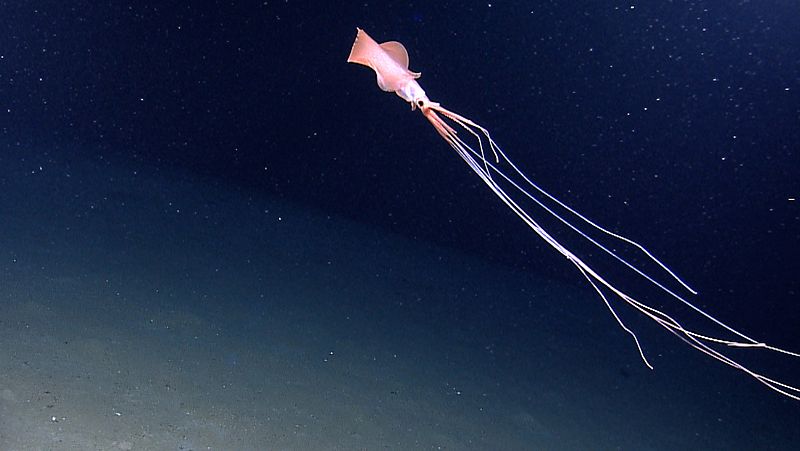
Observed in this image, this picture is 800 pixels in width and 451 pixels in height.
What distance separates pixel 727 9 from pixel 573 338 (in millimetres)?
3030

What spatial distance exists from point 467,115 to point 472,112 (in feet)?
0.24

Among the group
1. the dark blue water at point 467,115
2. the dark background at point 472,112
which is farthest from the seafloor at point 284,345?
the dark background at point 472,112

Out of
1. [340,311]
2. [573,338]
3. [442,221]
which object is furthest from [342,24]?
[573,338]

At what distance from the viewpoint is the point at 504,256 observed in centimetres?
652

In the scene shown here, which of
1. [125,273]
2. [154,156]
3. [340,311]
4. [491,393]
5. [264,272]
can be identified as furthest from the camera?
[154,156]

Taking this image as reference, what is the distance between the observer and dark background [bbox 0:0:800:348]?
511 centimetres

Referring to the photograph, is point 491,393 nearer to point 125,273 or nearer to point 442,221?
point 125,273

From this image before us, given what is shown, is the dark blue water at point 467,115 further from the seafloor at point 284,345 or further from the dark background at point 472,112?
the seafloor at point 284,345

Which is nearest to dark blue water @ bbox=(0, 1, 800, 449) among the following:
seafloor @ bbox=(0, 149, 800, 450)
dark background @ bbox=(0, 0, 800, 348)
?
dark background @ bbox=(0, 0, 800, 348)

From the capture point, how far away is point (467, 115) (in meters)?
5.77

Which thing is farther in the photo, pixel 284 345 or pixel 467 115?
pixel 467 115

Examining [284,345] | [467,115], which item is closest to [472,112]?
[467,115]

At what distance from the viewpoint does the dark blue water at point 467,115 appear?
4.99 metres

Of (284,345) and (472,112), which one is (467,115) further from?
(284,345)
